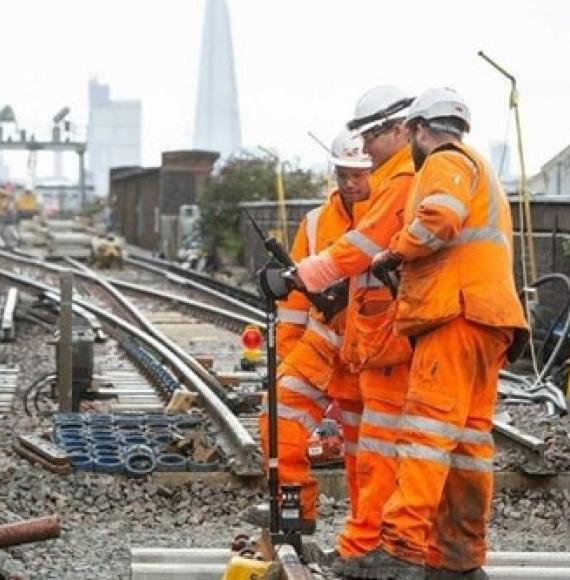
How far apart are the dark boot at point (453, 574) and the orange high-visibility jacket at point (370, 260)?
786 mm

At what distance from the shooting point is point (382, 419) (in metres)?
5.48

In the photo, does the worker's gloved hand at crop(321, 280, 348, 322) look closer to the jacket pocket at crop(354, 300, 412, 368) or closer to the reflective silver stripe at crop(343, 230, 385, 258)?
the jacket pocket at crop(354, 300, 412, 368)

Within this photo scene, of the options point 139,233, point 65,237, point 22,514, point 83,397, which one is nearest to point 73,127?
point 139,233

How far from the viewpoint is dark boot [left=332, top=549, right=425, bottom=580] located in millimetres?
5105

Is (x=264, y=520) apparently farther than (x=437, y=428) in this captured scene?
Yes

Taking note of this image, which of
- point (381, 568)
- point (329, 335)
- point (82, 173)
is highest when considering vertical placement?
point (82, 173)

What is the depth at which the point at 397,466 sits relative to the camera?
208 inches

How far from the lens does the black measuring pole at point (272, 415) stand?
5516mm

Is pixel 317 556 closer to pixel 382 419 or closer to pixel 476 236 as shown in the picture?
pixel 382 419

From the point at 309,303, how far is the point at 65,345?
417 cm

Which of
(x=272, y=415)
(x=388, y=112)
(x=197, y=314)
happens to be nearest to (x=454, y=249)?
(x=388, y=112)

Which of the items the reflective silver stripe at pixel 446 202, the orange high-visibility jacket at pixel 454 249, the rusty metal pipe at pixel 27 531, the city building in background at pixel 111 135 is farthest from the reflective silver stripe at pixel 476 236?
the city building in background at pixel 111 135

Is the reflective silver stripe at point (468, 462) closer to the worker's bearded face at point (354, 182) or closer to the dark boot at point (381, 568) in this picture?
the dark boot at point (381, 568)

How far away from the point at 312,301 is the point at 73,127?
6078cm
